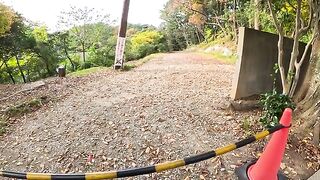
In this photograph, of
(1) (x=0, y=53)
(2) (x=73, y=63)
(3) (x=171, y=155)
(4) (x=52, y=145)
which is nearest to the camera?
(3) (x=171, y=155)

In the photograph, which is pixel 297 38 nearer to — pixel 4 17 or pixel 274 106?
pixel 274 106

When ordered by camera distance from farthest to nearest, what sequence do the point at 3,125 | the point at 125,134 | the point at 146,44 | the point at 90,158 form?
1. the point at 146,44
2. the point at 3,125
3. the point at 125,134
4. the point at 90,158

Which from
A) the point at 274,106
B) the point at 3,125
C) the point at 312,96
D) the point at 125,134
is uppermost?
the point at 312,96

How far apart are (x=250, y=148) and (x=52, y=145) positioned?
278 cm

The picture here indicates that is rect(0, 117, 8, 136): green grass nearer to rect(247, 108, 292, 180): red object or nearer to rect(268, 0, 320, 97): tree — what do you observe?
rect(247, 108, 292, 180): red object

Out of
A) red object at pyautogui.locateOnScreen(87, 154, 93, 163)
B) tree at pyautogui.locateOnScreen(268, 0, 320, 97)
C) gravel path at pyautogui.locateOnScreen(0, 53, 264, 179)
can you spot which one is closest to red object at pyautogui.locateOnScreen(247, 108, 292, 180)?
gravel path at pyautogui.locateOnScreen(0, 53, 264, 179)

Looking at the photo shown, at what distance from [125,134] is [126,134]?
0.05ft

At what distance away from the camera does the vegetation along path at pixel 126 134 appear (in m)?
3.67

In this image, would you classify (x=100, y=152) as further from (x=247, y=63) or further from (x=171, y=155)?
(x=247, y=63)

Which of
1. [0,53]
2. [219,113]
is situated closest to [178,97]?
[219,113]

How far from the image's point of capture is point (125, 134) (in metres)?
4.30

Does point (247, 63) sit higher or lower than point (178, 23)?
lower

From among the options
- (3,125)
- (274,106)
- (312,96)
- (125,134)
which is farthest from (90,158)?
(312,96)

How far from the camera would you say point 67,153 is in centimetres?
388
